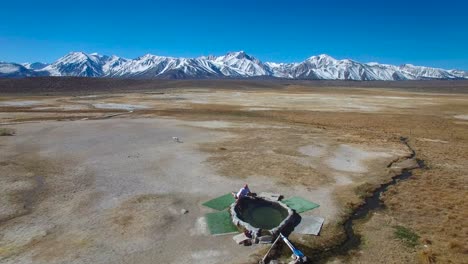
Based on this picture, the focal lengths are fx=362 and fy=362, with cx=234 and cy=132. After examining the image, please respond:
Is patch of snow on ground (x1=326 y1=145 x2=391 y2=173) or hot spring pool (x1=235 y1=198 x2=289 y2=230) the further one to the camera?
patch of snow on ground (x1=326 y1=145 x2=391 y2=173)

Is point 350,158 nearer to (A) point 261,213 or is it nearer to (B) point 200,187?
(B) point 200,187

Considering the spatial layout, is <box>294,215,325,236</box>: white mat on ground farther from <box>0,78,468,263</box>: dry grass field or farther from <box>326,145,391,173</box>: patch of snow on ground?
<box>326,145,391,173</box>: patch of snow on ground

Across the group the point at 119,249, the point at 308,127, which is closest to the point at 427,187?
the point at 119,249

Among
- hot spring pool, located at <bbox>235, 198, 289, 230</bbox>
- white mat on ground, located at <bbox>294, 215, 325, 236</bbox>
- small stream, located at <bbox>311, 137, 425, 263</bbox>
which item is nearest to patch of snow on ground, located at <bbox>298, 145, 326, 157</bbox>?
small stream, located at <bbox>311, 137, 425, 263</bbox>

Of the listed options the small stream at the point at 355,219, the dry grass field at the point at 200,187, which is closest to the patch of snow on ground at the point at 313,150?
the dry grass field at the point at 200,187

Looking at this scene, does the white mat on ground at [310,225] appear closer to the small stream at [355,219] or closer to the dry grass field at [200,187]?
the dry grass field at [200,187]

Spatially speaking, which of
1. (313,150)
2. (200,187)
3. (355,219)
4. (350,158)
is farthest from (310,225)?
(313,150)

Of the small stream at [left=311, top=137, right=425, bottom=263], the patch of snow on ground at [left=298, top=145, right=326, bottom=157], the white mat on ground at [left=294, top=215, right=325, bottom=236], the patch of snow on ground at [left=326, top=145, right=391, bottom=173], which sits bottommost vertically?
the patch of snow on ground at [left=326, top=145, right=391, bottom=173]
